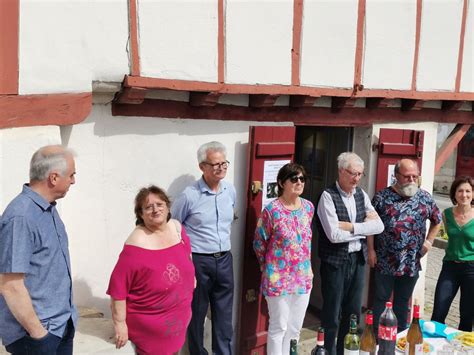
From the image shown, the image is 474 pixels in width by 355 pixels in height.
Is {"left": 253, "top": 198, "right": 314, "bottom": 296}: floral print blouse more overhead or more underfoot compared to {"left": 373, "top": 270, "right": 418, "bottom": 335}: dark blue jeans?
more overhead

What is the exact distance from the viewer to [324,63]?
5.52 metres

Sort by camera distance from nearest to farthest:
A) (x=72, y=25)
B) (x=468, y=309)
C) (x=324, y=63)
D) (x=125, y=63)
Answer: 1. (x=72, y=25)
2. (x=125, y=63)
3. (x=468, y=309)
4. (x=324, y=63)

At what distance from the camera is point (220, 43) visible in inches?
185

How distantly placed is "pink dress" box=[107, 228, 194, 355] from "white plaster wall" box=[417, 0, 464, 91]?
4099 mm

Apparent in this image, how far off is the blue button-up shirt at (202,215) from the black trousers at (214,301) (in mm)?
100

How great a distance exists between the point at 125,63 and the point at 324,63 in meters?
2.23

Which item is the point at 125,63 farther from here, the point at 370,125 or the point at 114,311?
the point at 370,125

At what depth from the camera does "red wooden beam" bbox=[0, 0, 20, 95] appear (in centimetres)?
328

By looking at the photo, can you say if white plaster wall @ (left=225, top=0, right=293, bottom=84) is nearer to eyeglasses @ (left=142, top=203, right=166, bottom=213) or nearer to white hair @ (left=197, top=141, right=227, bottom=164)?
white hair @ (left=197, top=141, right=227, bottom=164)

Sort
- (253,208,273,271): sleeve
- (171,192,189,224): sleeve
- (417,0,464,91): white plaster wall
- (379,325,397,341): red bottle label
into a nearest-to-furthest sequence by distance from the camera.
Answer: (379,325,397,341): red bottle label, (171,192,189,224): sleeve, (253,208,273,271): sleeve, (417,0,464,91): white plaster wall

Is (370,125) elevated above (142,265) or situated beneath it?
elevated above

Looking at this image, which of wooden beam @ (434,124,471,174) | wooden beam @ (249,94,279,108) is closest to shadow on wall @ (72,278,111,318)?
wooden beam @ (249,94,279,108)

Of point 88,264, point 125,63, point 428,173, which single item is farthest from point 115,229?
point 428,173

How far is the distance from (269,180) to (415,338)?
2.18 m
